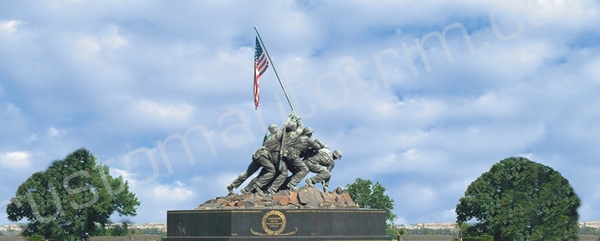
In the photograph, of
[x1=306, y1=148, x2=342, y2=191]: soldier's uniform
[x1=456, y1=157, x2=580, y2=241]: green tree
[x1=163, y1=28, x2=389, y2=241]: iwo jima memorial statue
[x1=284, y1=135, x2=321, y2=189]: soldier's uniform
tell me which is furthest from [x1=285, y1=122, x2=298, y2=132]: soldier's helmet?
[x1=456, y1=157, x2=580, y2=241]: green tree

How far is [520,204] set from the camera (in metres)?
46.7

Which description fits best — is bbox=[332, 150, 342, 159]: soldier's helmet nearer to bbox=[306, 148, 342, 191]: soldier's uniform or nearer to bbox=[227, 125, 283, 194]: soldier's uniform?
bbox=[306, 148, 342, 191]: soldier's uniform

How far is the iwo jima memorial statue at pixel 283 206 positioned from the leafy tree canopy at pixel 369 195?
27.9 meters

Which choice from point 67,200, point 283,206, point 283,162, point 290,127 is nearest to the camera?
point 283,206

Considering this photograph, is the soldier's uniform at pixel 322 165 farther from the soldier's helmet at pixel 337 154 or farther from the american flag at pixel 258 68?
the american flag at pixel 258 68

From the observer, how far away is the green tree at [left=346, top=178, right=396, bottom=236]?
186ft

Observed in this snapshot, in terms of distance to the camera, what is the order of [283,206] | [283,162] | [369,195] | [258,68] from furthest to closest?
[369,195]
[258,68]
[283,162]
[283,206]

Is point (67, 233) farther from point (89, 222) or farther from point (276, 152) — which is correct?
point (276, 152)

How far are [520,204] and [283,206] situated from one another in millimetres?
24365

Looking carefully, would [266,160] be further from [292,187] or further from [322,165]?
[322,165]

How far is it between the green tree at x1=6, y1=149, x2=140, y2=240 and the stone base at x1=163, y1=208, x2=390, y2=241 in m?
24.9

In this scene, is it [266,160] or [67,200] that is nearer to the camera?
[266,160]

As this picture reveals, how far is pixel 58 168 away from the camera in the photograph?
50.6m

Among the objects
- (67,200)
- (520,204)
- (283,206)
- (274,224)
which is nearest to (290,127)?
(283,206)
